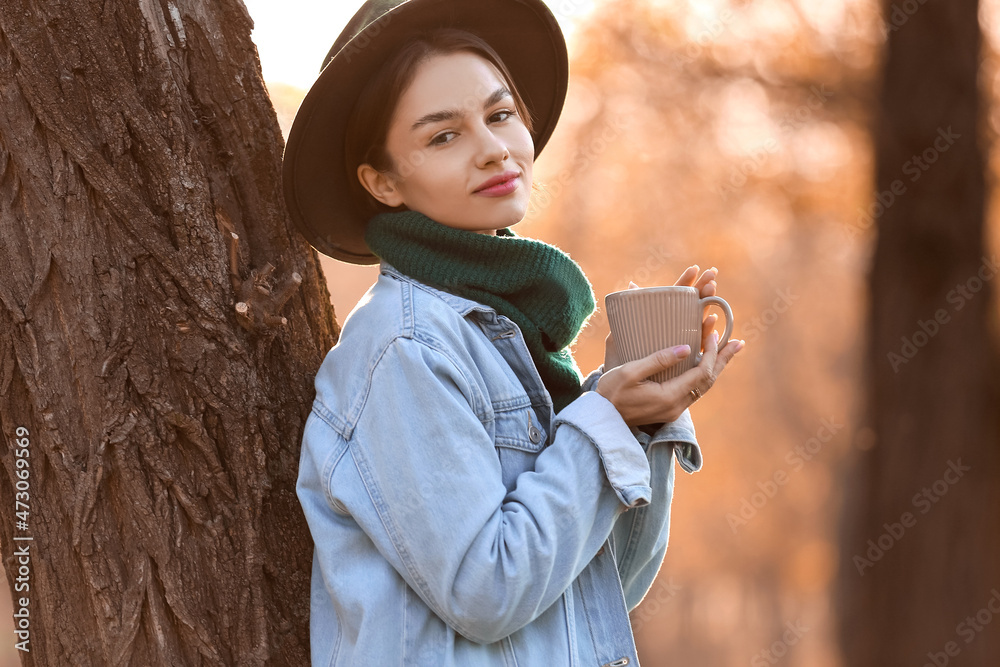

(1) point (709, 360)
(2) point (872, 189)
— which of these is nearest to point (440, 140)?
(1) point (709, 360)

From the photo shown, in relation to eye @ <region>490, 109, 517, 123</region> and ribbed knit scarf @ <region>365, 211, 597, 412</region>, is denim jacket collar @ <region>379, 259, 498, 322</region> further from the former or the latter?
eye @ <region>490, 109, 517, 123</region>

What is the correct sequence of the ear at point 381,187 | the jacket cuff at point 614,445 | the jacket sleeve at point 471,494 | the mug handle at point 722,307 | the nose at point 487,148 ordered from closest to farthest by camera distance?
the jacket sleeve at point 471,494
the jacket cuff at point 614,445
the mug handle at point 722,307
the nose at point 487,148
the ear at point 381,187

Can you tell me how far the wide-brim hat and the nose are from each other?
0.26 meters

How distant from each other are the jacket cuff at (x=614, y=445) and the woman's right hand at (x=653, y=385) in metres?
0.03

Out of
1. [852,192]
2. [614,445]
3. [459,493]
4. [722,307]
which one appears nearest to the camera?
[459,493]

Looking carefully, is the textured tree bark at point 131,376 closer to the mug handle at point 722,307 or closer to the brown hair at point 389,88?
the brown hair at point 389,88

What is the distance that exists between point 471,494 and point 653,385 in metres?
0.41

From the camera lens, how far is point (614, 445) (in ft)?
5.56

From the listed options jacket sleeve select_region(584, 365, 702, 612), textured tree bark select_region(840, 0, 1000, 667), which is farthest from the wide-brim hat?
textured tree bark select_region(840, 0, 1000, 667)

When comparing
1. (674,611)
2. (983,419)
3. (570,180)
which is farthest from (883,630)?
(674,611)

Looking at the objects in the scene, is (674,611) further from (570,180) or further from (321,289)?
(321,289)

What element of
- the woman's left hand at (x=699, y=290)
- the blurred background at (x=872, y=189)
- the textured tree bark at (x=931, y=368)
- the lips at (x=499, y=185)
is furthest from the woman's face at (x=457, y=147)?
the textured tree bark at (x=931, y=368)

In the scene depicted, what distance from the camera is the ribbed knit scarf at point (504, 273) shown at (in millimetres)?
1896

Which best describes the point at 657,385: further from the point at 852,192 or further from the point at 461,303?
the point at 852,192
